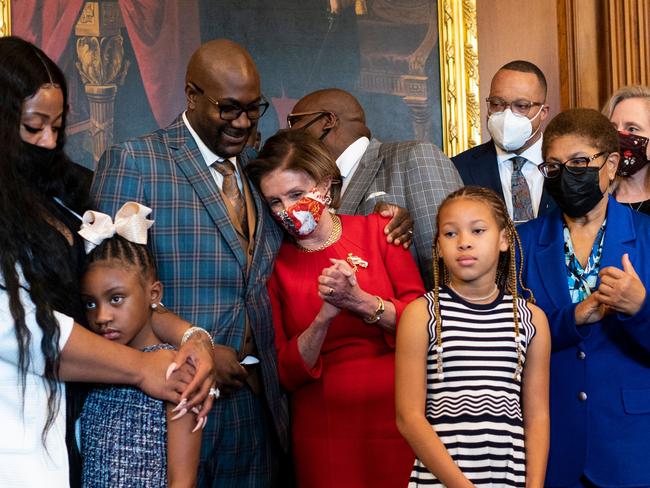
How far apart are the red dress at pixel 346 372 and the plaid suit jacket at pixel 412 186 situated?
0.25 meters

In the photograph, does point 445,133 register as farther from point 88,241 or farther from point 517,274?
point 88,241

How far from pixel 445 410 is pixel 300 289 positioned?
0.77 m

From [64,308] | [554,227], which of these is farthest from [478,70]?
[64,308]

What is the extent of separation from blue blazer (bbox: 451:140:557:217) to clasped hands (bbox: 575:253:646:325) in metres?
1.35

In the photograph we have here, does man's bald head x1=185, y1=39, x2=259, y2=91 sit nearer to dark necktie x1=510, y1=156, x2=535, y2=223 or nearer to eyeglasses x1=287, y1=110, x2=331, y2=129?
eyeglasses x1=287, y1=110, x2=331, y2=129

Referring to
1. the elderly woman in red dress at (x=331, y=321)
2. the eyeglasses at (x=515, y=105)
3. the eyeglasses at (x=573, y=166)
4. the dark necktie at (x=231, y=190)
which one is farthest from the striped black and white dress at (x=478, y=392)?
the eyeglasses at (x=515, y=105)

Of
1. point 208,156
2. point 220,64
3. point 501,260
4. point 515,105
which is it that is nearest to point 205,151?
point 208,156

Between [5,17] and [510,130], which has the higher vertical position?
[5,17]

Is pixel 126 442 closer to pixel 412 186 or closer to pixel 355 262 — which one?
pixel 355 262

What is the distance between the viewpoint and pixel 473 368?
2.72m

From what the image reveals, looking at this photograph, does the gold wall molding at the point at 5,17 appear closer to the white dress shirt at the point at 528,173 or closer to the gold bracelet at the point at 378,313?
the white dress shirt at the point at 528,173

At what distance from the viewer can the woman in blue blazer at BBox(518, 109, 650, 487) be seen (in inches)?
113

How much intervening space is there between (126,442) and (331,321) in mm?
813

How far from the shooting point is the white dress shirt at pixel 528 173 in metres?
4.27
